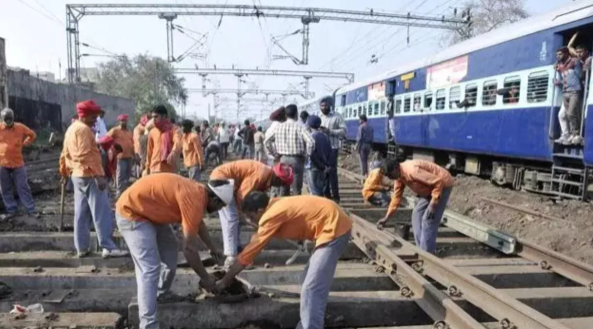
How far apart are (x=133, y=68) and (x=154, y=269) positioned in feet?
201

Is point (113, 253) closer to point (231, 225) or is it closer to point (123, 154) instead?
point (231, 225)

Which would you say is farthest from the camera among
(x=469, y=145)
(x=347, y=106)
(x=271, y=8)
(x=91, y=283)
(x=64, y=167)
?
(x=347, y=106)

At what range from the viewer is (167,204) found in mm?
3883

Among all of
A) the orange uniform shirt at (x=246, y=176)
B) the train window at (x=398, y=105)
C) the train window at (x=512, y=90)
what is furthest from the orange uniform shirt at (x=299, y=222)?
the train window at (x=398, y=105)

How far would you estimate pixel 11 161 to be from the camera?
805 cm

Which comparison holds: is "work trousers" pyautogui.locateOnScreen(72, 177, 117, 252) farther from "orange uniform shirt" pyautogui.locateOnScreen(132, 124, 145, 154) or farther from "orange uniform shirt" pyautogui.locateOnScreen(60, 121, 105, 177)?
"orange uniform shirt" pyautogui.locateOnScreen(132, 124, 145, 154)

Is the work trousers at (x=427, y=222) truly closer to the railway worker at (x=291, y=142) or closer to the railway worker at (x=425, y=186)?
the railway worker at (x=425, y=186)

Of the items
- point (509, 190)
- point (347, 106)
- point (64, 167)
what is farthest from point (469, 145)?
point (347, 106)

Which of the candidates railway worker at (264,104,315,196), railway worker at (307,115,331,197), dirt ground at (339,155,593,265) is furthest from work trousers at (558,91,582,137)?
railway worker at (264,104,315,196)

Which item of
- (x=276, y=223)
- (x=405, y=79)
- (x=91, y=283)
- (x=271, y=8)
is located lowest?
(x=91, y=283)

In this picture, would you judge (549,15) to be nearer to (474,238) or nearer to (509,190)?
(509,190)

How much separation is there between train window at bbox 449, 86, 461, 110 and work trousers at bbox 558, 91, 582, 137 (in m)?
3.99

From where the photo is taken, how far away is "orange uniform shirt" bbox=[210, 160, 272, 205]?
5.23 meters

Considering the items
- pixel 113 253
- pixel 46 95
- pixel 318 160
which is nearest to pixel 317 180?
pixel 318 160
